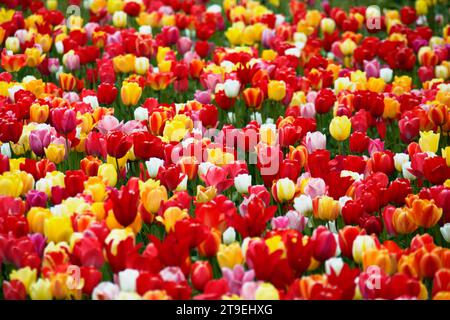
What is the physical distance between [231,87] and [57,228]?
78.2 inches

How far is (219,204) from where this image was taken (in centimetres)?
348

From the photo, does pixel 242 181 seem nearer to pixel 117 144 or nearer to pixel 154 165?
pixel 154 165

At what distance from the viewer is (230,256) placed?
3.13 meters

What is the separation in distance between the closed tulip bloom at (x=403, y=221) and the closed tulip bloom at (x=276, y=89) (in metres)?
1.78

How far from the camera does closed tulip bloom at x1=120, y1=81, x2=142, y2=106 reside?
16.4 ft

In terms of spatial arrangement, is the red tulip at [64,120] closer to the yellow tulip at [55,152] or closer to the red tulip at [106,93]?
the yellow tulip at [55,152]

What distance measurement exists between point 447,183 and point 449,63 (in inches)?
100

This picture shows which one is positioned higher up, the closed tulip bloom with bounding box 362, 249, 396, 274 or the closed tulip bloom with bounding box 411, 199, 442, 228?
the closed tulip bloom with bounding box 411, 199, 442, 228

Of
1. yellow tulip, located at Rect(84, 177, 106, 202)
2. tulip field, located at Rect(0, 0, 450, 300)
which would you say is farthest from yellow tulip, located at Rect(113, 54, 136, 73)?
yellow tulip, located at Rect(84, 177, 106, 202)

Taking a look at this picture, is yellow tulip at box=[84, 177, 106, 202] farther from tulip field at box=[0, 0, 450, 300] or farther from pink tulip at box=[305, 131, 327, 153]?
pink tulip at box=[305, 131, 327, 153]

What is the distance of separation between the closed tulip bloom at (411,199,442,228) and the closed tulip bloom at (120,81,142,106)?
2.06 m
